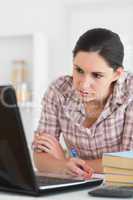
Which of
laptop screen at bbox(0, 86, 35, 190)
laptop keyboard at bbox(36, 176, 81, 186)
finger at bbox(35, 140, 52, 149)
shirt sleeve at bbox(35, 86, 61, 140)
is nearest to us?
laptop screen at bbox(0, 86, 35, 190)

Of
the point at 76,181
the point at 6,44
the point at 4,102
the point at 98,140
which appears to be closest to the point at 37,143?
the point at 98,140

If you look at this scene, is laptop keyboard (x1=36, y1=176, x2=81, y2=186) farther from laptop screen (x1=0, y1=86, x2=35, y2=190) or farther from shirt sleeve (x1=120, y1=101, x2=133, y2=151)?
shirt sleeve (x1=120, y1=101, x2=133, y2=151)

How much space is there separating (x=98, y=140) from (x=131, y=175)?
0.58 meters

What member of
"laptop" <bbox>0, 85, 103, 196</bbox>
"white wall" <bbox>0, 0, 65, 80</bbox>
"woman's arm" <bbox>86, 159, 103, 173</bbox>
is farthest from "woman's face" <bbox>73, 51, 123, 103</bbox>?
"white wall" <bbox>0, 0, 65, 80</bbox>

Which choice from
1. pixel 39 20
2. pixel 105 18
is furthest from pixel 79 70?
pixel 39 20

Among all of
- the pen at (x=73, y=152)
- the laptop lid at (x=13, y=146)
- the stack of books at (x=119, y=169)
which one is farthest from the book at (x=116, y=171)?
the pen at (x=73, y=152)

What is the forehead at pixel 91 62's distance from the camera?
5.45 feet

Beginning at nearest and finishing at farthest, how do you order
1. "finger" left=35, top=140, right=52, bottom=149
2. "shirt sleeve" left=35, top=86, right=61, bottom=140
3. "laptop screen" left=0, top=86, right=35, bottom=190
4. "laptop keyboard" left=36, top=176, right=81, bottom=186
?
"laptop screen" left=0, top=86, right=35, bottom=190 < "laptop keyboard" left=36, top=176, right=81, bottom=186 < "finger" left=35, top=140, right=52, bottom=149 < "shirt sleeve" left=35, top=86, right=61, bottom=140

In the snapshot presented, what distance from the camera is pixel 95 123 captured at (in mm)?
1817

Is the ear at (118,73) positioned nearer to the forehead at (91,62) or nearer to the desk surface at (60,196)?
the forehead at (91,62)

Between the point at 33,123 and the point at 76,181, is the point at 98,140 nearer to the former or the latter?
the point at 76,181

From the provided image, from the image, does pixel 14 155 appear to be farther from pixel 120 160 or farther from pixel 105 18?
pixel 105 18

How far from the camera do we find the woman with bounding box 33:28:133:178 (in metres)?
1.69

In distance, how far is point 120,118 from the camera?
183 centimetres
